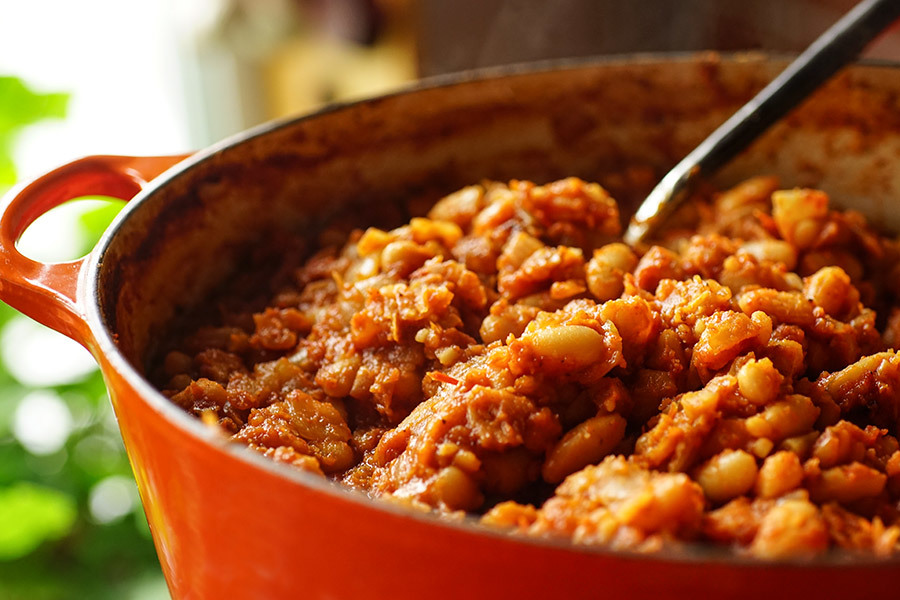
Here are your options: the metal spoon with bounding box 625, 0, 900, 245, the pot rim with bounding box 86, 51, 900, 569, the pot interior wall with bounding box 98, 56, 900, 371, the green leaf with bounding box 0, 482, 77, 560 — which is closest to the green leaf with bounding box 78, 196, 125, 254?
the green leaf with bounding box 0, 482, 77, 560

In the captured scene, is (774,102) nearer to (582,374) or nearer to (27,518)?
(582,374)

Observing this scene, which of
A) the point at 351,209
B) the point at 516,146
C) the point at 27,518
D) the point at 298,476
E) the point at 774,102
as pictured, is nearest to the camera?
the point at 298,476

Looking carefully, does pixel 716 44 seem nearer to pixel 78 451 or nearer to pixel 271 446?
pixel 271 446

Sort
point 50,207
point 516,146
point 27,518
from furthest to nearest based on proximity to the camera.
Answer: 1. point 27,518
2. point 516,146
3. point 50,207

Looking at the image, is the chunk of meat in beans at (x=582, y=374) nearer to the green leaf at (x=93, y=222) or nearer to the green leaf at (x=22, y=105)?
the green leaf at (x=93, y=222)

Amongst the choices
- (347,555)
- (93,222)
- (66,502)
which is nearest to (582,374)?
(347,555)

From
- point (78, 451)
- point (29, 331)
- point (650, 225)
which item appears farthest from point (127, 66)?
point (650, 225)
